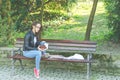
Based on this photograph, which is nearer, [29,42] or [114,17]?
[29,42]

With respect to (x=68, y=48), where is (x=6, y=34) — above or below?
above

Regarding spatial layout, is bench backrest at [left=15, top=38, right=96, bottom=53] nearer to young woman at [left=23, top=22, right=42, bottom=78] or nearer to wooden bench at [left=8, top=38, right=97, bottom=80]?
wooden bench at [left=8, top=38, right=97, bottom=80]

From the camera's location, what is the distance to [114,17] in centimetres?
1166

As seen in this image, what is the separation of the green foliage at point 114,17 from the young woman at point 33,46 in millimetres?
3096

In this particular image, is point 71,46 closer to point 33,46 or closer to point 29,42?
point 33,46

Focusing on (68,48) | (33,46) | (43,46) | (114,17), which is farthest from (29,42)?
(114,17)

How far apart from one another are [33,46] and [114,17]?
3.47 meters

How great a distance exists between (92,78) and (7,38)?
3.81m

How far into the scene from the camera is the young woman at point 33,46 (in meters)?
9.09

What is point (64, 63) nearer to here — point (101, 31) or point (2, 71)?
point (2, 71)

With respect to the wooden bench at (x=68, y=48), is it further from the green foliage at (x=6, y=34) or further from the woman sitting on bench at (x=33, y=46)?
the green foliage at (x=6, y=34)

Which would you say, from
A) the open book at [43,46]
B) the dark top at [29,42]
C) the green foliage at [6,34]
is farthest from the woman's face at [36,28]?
the green foliage at [6,34]

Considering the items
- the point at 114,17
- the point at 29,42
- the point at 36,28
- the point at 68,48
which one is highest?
the point at 114,17

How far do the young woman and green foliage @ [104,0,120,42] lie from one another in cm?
310
